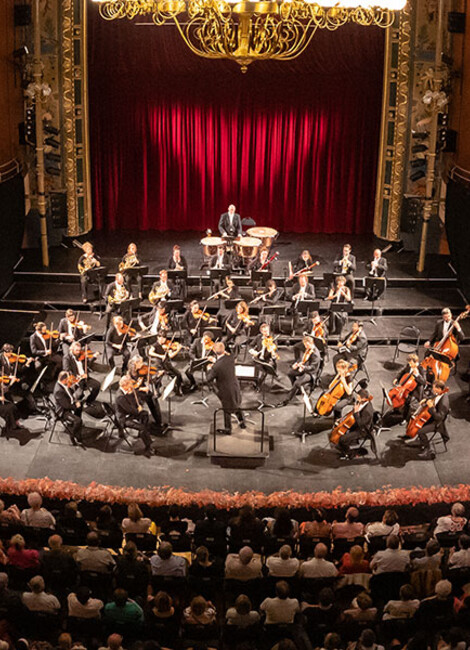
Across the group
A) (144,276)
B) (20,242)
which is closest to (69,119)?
(20,242)

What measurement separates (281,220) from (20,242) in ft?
17.2

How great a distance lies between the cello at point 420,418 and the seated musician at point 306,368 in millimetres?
1528

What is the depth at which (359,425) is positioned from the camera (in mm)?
11438

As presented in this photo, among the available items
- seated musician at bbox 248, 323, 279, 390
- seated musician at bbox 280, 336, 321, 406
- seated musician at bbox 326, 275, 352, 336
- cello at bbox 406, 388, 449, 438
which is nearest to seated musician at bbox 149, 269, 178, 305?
seated musician at bbox 248, 323, 279, 390

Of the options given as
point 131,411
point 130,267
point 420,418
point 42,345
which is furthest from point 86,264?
point 420,418

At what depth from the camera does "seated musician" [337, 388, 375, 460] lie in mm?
11289

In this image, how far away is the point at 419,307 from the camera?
15.7 m

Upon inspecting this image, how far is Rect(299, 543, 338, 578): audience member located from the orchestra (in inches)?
122

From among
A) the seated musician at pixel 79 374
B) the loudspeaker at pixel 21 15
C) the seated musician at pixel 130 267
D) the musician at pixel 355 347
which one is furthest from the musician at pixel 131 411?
the loudspeaker at pixel 21 15

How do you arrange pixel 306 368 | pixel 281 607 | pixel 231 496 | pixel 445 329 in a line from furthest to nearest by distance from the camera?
pixel 445 329 < pixel 306 368 < pixel 231 496 < pixel 281 607

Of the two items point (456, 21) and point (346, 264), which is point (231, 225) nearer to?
point (346, 264)

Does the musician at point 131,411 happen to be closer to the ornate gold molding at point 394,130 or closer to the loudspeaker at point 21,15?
the loudspeaker at point 21,15

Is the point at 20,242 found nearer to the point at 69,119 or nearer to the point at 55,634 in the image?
the point at 69,119

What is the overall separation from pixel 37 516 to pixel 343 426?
4027mm
